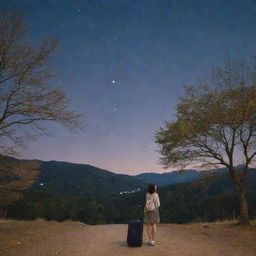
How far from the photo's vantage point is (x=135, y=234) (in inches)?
407

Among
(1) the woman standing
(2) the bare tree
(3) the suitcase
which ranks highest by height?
(2) the bare tree

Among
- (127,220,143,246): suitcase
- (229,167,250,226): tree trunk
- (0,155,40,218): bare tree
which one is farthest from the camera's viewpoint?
(229,167,250,226): tree trunk

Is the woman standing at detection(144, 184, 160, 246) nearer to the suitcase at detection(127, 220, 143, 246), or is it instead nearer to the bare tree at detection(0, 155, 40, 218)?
the suitcase at detection(127, 220, 143, 246)

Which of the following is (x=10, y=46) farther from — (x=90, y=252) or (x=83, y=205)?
(x=83, y=205)

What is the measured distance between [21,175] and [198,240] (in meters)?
9.19

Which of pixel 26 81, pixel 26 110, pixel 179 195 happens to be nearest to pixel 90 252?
pixel 26 110

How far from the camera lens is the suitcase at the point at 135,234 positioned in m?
10.2

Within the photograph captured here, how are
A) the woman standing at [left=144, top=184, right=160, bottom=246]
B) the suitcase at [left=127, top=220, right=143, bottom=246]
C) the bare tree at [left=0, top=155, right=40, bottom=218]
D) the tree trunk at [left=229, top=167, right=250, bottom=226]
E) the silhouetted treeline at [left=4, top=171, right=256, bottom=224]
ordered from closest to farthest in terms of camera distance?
the suitcase at [left=127, top=220, right=143, bottom=246] < the woman standing at [left=144, top=184, right=160, bottom=246] < the bare tree at [left=0, top=155, right=40, bottom=218] < the tree trunk at [left=229, top=167, right=250, bottom=226] < the silhouetted treeline at [left=4, top=171, right=256, bottom=224]

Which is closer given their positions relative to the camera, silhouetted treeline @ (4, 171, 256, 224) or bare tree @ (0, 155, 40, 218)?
bare tree @ (0, 155, 40, 218)

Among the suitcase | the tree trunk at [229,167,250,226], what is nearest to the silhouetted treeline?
the tree trunk at [229,167,250,226]

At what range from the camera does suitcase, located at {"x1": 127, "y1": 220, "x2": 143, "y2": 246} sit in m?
10.2

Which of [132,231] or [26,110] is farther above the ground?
[26,110]

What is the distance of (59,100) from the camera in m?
16.0

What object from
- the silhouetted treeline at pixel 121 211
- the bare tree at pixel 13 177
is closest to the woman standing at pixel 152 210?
the bare tree at pixel 13 177
